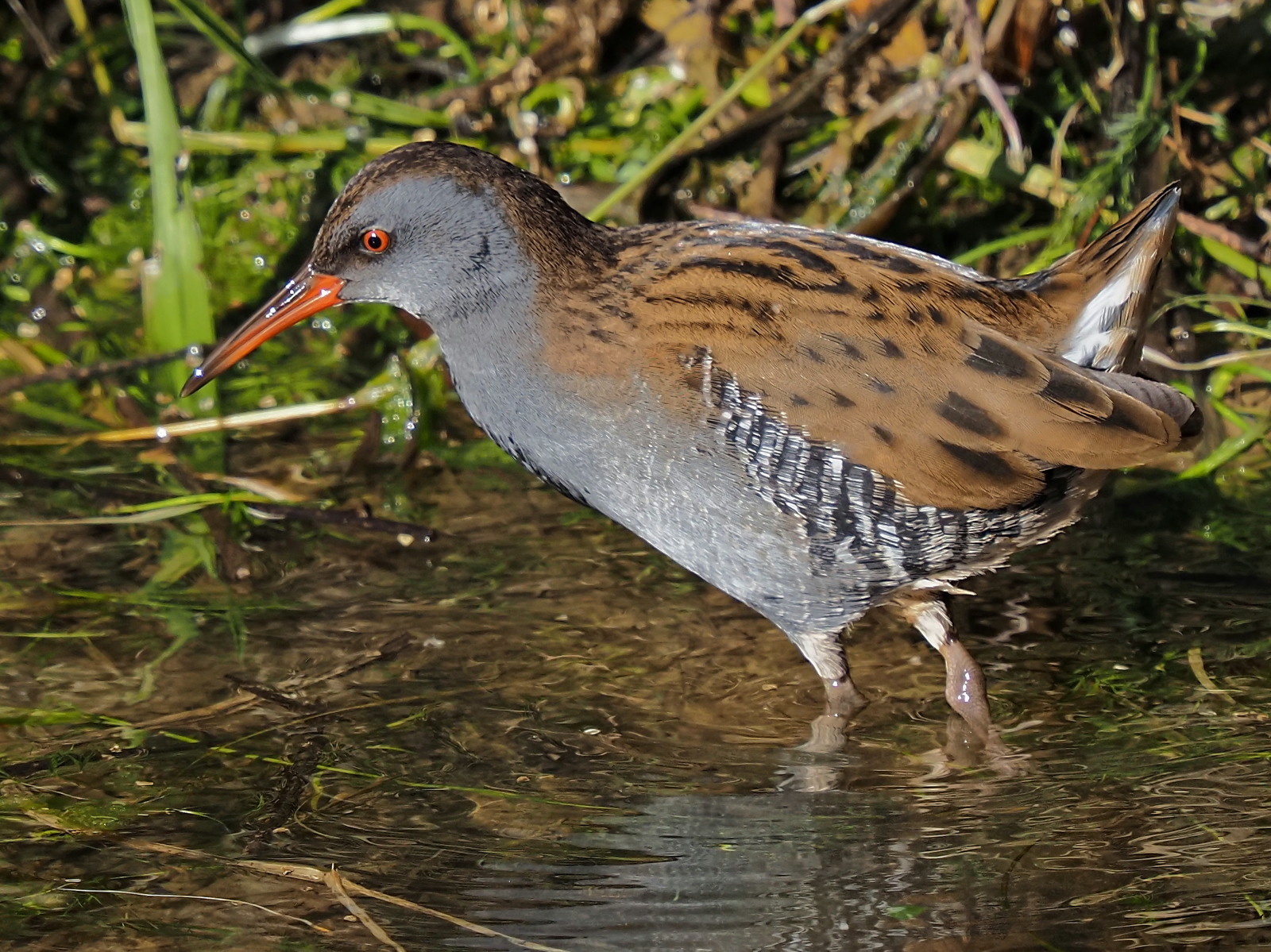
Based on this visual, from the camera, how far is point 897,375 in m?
3.00

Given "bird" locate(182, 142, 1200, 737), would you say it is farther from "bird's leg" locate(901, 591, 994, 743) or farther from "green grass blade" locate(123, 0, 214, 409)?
"green grass blade" locate(123, 0, 214, 409)

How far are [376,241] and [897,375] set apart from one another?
107 cm

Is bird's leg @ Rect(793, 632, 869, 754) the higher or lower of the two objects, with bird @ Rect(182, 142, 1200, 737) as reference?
lower

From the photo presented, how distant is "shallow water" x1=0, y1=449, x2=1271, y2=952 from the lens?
8.61 ft

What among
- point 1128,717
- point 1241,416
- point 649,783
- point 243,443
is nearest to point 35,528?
point 243,443

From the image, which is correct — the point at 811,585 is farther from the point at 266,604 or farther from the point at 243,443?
the point at 243,443

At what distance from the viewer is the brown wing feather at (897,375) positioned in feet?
9.74

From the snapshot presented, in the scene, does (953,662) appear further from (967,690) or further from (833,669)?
(833,669)

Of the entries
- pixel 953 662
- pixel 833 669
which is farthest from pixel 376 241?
pixel 953 662

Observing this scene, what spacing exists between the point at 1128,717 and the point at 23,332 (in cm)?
348

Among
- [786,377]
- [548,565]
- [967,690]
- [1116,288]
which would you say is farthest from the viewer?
[548,565]

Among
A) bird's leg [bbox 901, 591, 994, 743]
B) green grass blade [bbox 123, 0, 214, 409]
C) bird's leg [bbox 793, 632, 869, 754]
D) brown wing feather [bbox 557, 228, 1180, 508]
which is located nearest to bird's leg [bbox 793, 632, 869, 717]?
bird's leg [bbox 793, 632, 869, 754]

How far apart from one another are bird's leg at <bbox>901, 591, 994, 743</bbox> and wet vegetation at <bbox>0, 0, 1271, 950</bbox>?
71 mm

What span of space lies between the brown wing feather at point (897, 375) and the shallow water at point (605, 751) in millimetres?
593
